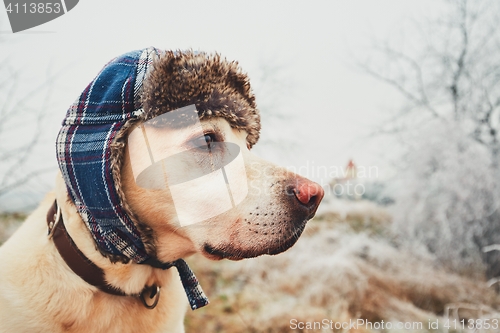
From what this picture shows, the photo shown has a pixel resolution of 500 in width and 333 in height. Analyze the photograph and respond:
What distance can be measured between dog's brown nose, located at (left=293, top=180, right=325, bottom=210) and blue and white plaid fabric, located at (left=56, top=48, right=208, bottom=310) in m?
0.67

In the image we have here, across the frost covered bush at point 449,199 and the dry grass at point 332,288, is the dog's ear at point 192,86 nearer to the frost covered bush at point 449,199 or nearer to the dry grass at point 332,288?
the dry grass at point 332,288

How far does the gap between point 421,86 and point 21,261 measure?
635 centimetres

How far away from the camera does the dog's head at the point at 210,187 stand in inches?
53.9

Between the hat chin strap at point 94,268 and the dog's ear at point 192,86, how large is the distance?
0.64 meters

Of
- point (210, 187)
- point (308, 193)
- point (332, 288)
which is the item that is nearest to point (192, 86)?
point (210, 187)

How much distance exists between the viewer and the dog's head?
137cm

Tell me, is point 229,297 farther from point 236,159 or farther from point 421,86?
point 421,86

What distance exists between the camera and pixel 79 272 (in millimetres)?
1497

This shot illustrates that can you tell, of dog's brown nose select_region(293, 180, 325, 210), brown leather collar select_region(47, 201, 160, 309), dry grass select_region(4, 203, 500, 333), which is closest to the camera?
dog's brown nose select_region(293, 180, 325, 210)

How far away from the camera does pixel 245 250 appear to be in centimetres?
141

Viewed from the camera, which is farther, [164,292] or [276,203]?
[164,292]

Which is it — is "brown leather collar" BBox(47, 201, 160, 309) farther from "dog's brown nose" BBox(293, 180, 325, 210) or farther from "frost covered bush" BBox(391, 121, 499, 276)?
"frost covered bush" BBox(391, 121, 499, 276)

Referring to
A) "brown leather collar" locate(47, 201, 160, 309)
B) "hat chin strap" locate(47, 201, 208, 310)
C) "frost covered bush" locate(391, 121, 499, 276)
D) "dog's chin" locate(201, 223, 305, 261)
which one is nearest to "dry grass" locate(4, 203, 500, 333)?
"frost covered bush" locate(391, 121, 499, 276)

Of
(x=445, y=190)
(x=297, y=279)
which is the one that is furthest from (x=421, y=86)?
(x=297, y=279)
